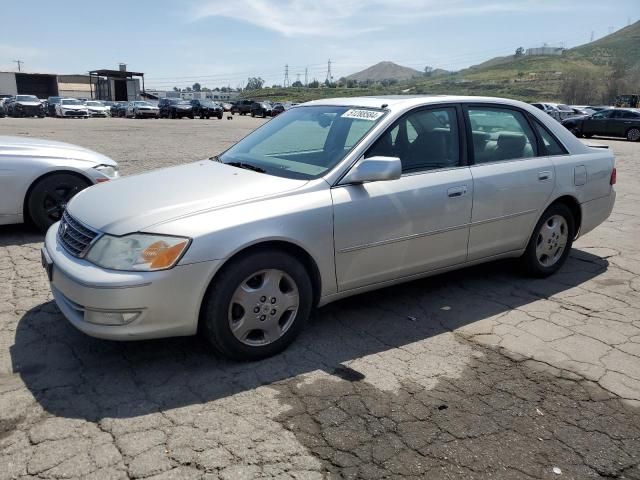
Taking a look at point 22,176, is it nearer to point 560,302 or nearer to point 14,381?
point 14,381

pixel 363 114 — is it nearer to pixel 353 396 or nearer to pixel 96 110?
pixel 353 396

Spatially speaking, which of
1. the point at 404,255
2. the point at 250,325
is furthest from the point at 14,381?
the point at 404,255

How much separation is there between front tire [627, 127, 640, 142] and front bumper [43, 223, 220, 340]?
2655 centimetres

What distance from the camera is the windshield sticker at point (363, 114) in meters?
4.02

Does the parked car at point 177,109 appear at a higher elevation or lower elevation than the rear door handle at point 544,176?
higher

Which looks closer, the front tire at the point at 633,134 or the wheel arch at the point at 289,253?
the wheel arch at the point at 289,253

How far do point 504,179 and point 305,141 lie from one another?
167 cm

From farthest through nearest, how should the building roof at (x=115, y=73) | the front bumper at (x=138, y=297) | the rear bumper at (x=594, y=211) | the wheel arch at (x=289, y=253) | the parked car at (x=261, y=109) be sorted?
1. the building roof at (x=115, y=73)
2. the parked car at (x=261, y=109)
3. the rear bumper at (x=594, y=211)
4. the wheel arch at (x=289, y=253)
5. the front bumper at (x=138, y=297)

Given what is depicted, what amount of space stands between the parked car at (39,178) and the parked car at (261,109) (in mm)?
44652

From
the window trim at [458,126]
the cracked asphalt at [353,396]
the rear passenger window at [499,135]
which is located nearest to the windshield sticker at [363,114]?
the window trim at [458,126]

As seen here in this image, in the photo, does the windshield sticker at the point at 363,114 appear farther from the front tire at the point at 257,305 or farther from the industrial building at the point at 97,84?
the industrial building at the point at 97,84

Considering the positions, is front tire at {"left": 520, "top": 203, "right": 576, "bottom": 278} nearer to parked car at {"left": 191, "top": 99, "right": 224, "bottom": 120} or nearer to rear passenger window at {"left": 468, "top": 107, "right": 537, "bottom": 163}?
rear passenger window at {"left": 468, "top": 107, "right": 537, "bottom": 163}

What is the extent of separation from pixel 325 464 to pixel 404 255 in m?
1.81

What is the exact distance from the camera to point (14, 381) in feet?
10.3
